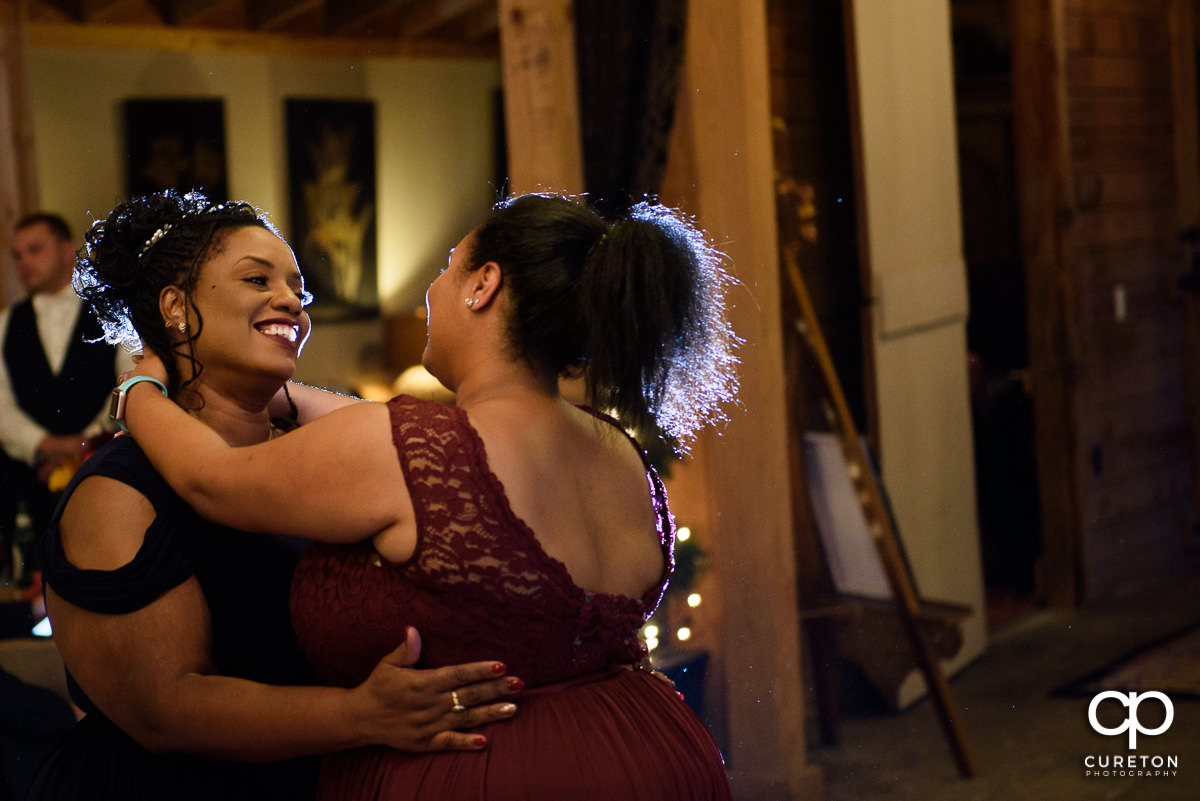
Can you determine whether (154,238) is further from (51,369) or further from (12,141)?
(12,141)

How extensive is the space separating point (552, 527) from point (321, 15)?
6629mm

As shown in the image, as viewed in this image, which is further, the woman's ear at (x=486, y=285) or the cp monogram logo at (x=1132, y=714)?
the cp monogram logo at (x=1132, y=714)

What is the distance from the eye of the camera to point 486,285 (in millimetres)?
1350

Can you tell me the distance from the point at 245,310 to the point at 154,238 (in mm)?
163

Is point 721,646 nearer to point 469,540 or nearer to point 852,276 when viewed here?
point 852,276

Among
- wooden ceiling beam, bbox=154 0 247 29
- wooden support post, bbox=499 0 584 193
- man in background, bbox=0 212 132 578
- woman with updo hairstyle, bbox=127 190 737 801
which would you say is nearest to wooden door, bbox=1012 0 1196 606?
wooden support post, bbox=499 0 584 193

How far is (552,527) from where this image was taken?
1.28 m

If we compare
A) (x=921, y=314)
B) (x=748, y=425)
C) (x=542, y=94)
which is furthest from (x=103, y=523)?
(x=921, y=314)

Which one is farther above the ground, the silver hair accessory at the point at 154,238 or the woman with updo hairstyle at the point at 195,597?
the silver hair accessory at the point at 154,238

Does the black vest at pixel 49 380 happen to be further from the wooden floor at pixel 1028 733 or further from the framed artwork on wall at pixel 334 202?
the framed artwork on wall at pixel 334 202

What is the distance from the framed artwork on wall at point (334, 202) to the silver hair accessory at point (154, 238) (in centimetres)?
563

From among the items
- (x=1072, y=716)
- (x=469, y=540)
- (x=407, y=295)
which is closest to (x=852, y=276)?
(x=1072, y=716)

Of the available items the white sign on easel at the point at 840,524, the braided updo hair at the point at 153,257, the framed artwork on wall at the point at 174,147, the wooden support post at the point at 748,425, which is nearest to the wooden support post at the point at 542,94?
the wooden support post at the point at 748,425

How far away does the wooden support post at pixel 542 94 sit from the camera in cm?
316
